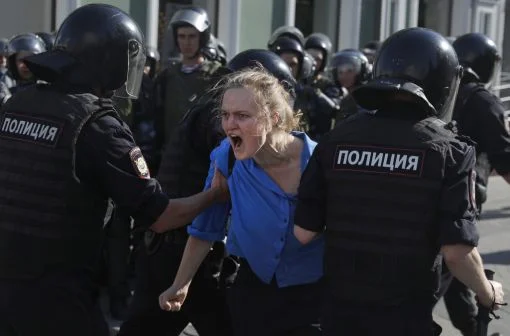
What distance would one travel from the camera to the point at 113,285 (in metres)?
5.77

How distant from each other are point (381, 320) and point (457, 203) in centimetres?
44

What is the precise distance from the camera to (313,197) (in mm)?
2836

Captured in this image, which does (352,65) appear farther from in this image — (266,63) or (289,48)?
(266,63)

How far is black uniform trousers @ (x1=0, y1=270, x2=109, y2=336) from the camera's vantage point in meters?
2.84

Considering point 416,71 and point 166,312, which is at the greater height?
point 416,71

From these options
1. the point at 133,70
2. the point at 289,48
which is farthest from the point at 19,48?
the point at 133,70

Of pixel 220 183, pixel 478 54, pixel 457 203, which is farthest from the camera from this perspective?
pixel 478 54

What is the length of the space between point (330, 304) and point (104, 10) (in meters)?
1.28

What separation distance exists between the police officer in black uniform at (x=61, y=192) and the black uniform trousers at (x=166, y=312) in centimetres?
80

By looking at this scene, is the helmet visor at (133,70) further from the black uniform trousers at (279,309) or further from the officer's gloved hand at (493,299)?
the officer's gloved hand at (493,299)

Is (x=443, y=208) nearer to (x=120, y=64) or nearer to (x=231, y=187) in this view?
(x=231, y=187)

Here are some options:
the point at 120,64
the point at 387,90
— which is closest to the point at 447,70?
the point at 387,90

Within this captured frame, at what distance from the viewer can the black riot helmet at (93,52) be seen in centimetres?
298

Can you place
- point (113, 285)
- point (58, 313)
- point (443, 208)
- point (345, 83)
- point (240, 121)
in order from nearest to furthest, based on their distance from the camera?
point (443, 208)
point (58, 313)
point (240, 121)
point (113, 285)
point (345, 83)
